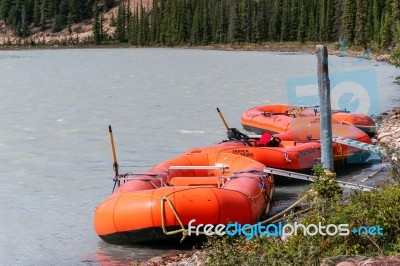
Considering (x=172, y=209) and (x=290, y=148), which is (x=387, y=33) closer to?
(x=290, y=148)

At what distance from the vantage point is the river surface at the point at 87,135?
1198cm

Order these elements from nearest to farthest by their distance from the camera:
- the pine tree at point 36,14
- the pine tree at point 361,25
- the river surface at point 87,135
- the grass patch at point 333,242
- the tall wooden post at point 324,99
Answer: the grass patch at point 333,242 < the tall wooden post at point 324,99 < the river surface at point 87,135 < the pine tree at point 361,25 < the pine tree at point 36,14

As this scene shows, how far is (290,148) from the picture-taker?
612 inches

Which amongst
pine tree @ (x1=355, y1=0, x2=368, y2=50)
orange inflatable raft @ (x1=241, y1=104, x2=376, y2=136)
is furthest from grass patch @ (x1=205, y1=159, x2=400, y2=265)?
pine tree @ (x1=355, y1=0, x2=368, y2=50)

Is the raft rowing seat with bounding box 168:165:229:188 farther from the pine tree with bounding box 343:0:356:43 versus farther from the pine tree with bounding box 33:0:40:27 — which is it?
the pine tree with bounding box 33:0:40:27

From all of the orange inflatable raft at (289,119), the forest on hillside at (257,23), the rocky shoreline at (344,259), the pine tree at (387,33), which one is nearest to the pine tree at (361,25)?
the forest on hillside at (257,23)

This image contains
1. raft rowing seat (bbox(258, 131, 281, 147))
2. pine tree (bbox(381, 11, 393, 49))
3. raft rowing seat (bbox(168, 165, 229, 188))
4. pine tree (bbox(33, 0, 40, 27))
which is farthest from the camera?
pine tree (bbox(33, 0, 40, 27))

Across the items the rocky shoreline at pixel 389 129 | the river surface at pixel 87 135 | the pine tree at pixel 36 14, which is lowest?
the river surface at pixel 87 135

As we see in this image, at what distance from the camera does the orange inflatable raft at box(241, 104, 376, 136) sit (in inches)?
775

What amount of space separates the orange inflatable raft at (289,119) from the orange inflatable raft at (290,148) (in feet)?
4.35

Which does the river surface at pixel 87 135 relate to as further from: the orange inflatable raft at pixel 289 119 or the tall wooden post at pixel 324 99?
the tall wooden post at pixel 324 99

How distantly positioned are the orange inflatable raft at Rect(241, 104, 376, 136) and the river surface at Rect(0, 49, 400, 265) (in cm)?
126

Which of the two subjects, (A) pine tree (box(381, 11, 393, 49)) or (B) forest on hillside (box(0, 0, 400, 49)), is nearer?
(A) pine tree (box(381, 11, 393, 49))

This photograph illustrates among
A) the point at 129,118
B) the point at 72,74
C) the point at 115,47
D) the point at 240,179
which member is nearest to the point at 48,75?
the point at 72,74
